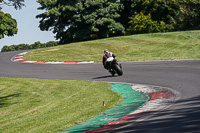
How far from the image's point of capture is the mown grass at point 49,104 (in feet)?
24.6

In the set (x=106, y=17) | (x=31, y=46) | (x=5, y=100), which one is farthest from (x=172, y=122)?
(x=31, y=46)

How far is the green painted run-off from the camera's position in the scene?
21.1 ft

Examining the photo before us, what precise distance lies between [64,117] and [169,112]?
2960 millimetres

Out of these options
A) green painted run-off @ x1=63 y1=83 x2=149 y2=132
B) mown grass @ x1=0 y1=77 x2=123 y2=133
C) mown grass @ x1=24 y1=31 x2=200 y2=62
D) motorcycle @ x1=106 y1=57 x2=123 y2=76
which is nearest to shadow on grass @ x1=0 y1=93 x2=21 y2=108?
mown grass @ x1=0 y1=77 x2=123 y2=133

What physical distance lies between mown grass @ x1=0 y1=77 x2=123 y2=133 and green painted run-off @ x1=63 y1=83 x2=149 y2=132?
279 millimetres

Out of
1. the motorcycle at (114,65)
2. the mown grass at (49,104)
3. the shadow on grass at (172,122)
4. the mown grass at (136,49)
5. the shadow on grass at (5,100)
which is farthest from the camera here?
the mown grass at (136,49)

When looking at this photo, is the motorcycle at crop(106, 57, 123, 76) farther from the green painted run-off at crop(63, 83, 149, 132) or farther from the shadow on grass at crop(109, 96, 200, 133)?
the shadow on grass at crop(109, 96, 200, 133)

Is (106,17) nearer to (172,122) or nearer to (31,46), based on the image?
(31,46)

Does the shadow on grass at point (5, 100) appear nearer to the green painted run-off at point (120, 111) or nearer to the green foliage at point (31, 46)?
the green painted run-off at point (120, 111)

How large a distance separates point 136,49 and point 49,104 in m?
24.1

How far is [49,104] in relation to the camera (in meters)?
10.3

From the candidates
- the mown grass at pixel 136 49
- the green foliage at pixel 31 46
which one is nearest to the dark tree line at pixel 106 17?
the mown grass at pixel 136 49

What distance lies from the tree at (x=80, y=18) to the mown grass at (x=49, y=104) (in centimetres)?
3422

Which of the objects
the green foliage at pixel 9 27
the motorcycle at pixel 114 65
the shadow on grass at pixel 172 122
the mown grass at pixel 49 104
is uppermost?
the green foliage at pixel 9 27
